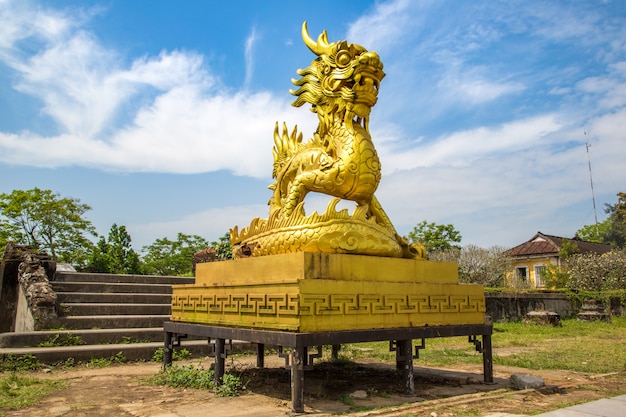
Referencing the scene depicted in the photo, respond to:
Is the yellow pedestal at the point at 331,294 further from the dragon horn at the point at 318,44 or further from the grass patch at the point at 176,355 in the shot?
the dragon horn at the point at 318,44

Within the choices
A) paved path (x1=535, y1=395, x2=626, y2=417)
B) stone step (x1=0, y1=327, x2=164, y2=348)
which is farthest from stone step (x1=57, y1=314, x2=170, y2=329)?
paved path (x1=535, y1=395, x2=626, y2=417)

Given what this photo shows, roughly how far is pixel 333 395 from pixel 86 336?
5.24 meters

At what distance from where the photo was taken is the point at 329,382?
19.9 ft

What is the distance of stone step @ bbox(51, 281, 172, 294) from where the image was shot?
34.7ft

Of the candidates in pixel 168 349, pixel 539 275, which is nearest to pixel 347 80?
pixel 168 349

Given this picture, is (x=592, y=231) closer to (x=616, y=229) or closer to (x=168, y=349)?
(x=616, y=229)

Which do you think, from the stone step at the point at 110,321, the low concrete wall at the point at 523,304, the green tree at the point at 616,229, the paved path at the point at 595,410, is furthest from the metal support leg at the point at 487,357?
the green tree at the point at 616,229

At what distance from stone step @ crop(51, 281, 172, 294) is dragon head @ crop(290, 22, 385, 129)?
24.7 ft

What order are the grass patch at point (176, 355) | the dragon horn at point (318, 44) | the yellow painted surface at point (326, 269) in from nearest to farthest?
the yellow painted surface at point (326, 269), the dragon horn at point (318, 44), the grass patch at point (176, 355)

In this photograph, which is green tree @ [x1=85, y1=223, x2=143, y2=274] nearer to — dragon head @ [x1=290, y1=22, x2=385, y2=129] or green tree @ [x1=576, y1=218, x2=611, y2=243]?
dragon head @ [x1=290, y1=22, x2=385, y2=129]

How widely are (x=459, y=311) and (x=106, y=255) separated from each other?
1921 cm

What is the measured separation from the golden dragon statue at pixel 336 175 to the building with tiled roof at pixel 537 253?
2695 centimetres

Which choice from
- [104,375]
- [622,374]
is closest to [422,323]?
[622,374]

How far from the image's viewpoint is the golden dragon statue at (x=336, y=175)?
5.25m
